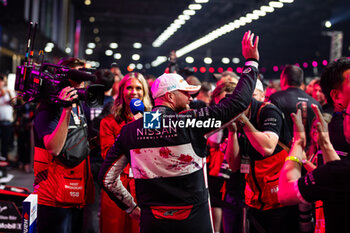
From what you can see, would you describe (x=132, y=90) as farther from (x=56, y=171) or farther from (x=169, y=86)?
(x=169, y=86)

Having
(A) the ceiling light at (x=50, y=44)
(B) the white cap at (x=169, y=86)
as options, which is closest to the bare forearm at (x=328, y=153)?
(B) the white cap at (x=169, y=86)

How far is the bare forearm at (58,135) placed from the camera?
2611mm

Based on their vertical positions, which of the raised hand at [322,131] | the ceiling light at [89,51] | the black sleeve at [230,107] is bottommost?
the raised hand at [322,131]

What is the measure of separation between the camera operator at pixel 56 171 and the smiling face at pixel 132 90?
64cm

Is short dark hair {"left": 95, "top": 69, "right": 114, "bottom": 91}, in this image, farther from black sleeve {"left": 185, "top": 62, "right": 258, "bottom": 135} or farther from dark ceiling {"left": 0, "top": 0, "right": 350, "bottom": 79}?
black sleeve {"left": 185, "top": 62, "right": 258, "bottom": 135}

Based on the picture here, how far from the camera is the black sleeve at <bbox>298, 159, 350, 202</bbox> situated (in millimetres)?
1646

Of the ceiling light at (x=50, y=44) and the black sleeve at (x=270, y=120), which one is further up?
the ceiling light at (x=50, y=44)

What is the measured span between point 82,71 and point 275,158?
65.7 inches

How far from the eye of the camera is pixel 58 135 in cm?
262

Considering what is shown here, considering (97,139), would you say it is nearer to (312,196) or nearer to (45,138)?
(45,138)

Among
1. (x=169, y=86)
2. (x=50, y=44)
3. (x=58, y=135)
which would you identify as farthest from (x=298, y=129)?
(x=50, y=44)

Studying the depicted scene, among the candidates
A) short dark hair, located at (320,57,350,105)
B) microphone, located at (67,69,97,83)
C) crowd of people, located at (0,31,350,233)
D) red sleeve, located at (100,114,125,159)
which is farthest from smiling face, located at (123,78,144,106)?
short dark hair, located at (320,57,350,105)

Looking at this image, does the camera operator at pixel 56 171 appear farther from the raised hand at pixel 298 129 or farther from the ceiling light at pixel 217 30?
the ceiling light at pixel 217 30

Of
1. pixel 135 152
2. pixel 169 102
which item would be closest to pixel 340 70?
pixel 169 102
